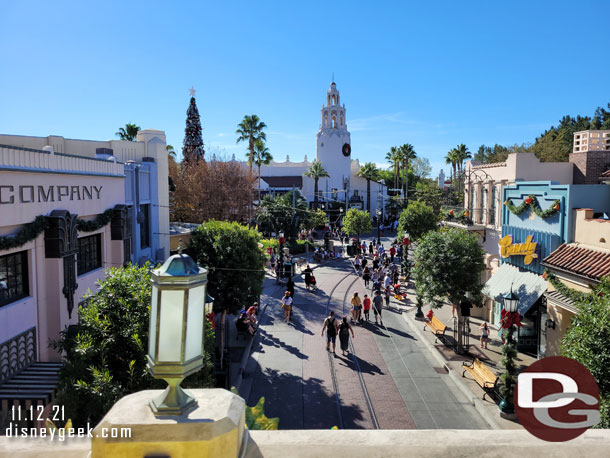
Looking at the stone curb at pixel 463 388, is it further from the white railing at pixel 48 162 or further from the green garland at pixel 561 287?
the white railing at pixel 48 162

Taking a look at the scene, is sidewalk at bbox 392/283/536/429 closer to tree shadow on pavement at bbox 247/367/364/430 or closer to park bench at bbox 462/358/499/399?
park bench at bbox 462/358/499/399

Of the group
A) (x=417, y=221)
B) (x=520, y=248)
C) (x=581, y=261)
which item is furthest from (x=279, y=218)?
(x=581, y=261)

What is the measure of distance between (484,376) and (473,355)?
302 cm

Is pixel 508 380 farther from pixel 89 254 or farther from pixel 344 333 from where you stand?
pixel 89 254

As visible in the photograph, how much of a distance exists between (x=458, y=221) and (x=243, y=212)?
20528 millimetres

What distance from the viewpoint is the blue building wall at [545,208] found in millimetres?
13891

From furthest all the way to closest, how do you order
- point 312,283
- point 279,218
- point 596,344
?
1. point 279,218
2. point 312,283
3. point 596,344

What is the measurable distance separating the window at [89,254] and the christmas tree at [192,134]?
30256 millimetres

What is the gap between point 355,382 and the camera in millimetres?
12844

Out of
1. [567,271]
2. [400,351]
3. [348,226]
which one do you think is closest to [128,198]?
[400,351]

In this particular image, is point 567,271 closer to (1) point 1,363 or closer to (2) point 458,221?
(2) point 458,221

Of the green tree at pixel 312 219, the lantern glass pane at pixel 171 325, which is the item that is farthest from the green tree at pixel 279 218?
the lantern glass pane at pixel 171 325

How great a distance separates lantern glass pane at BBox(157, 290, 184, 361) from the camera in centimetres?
265

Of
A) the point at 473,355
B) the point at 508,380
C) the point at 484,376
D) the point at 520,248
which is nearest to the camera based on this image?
the point at 508,380
